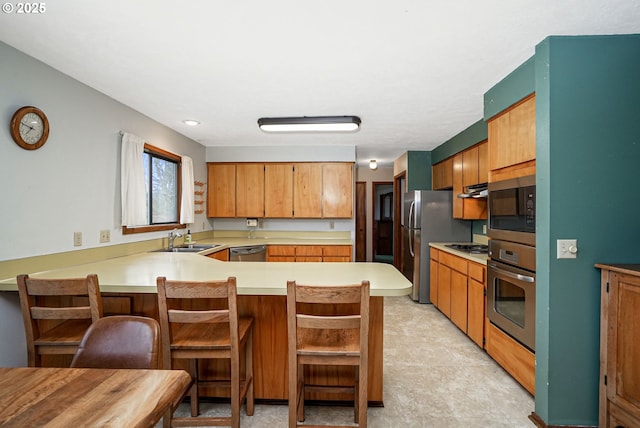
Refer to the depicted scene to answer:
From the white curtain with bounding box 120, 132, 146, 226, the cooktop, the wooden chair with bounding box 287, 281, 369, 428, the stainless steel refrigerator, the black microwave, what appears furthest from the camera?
the stainless steel refrigerator

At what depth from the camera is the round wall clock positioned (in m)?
1.92

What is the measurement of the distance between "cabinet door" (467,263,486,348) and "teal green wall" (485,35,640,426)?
0.99m

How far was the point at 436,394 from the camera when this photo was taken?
221cm

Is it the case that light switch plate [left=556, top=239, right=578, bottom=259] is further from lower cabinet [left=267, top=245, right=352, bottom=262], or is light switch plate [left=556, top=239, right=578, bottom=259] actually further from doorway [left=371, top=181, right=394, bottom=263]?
doorway [left=371, top=181, right=394, bottom=263]

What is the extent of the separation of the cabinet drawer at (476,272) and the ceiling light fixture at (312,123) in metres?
1.87

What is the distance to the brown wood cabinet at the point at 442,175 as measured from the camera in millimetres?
4311

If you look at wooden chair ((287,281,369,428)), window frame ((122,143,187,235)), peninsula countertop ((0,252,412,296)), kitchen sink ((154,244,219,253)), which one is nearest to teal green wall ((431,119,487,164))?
→ peninsula countertop ((0,252,412,296))

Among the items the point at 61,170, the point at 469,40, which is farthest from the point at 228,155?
the point at 469,40

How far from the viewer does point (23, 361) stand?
2.02m

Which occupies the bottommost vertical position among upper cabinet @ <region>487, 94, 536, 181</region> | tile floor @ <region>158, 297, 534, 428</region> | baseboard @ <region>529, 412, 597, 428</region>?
tile floor @ <region>158, 297, 534, 428</region>

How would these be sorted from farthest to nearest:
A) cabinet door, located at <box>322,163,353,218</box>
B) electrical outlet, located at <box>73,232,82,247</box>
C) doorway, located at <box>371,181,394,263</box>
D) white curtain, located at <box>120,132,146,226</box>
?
doorway, located at <box>371,181,394,263</box>, cabinet door, located at <box>322,163,353,218</box>, white curtain, located at <box>120,132,146,226</box>, electrical outlet, located at <box>73,232,82,247</box>

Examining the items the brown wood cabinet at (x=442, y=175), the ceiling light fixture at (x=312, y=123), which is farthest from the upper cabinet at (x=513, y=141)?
the brown wood cabinet at (x=442, y=175)

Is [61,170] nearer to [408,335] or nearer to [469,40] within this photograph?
[469,40]

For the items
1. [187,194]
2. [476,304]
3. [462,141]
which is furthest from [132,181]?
[462,141]
